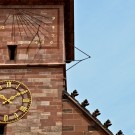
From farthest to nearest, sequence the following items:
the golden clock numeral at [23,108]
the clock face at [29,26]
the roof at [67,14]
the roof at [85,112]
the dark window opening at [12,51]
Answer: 1. the roof at [67,14]
2. the clock face at [29,26]
3. the dark window opening at [12,51]
4. the golden clock numeral at [23,108]
5. the roof at [85,112]

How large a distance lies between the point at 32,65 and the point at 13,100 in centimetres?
156

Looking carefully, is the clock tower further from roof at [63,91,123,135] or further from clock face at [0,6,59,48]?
roof at [63,91,123,135]

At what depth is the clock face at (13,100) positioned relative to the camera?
74.1 ft

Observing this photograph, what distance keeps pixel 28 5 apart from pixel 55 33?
1627mm

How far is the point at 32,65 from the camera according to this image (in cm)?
2383

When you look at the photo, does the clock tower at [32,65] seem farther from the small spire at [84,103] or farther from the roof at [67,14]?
the small spire at [84,103]

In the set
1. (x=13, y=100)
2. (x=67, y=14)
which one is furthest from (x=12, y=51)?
(x=67, y=14)

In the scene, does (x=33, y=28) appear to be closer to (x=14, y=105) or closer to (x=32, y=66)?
(x=32, y=66)

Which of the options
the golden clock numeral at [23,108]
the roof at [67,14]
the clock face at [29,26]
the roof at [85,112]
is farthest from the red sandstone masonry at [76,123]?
the roof at [67,14]

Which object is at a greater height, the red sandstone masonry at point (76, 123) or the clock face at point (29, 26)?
the clock face at point (29, 26)

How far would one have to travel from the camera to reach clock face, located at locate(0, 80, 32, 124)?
22594 millimetres

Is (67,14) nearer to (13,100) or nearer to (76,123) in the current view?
(13,100)

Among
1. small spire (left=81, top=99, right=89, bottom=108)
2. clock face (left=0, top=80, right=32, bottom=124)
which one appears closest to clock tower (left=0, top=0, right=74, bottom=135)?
clock face (left=0, top=80, right=32, bottom=124)

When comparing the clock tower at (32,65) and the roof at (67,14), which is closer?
the clock tower at (32,65)
